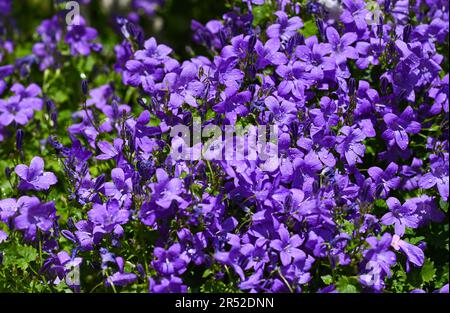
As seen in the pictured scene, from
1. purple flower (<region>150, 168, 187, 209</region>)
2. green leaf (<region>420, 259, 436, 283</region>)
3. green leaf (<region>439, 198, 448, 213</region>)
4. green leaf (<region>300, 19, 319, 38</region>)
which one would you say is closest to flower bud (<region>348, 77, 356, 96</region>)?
green leaf (<region>300, 19, 319, 38</region>)

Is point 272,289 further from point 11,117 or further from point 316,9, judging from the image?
point 11,117

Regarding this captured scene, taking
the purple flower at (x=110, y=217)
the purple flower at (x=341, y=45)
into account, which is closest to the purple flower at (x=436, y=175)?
the purple flower at (x=341, y=45)

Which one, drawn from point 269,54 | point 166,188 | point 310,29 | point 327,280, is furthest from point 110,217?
point 310,29

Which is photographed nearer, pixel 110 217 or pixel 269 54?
pixel 110 217

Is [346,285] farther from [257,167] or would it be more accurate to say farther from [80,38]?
[80,38]

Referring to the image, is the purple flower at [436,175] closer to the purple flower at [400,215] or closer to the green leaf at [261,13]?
the purple flower at [400,215]

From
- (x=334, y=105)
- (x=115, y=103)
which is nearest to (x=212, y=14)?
(x=115, y=103)
